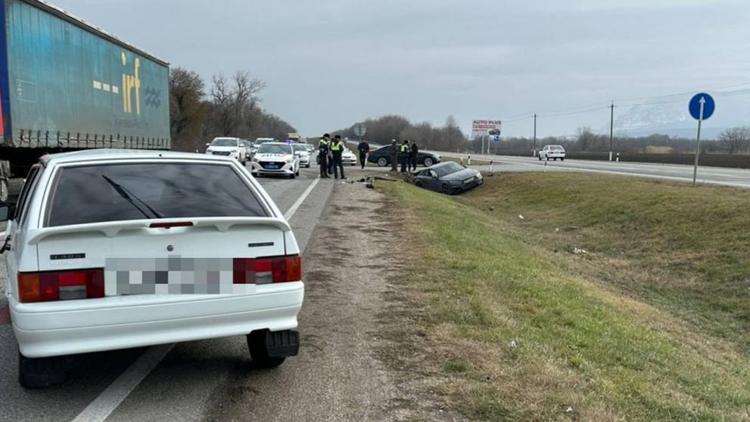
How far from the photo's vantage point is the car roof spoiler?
3.48m

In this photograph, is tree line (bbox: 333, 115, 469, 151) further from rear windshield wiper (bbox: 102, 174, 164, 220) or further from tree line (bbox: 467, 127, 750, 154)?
rear windshield wiper (bbox: 102, 174, 164, 220)

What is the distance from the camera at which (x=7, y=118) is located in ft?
38.6

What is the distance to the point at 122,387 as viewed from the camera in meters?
4.10

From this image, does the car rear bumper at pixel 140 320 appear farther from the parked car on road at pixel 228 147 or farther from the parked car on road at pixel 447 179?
the parked car on road at pixel 228 147

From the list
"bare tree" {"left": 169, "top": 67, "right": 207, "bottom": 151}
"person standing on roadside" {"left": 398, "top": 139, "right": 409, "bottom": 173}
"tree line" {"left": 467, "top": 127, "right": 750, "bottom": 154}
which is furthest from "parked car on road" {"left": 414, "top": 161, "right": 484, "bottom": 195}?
"bare tree" {"left": 169, "top": 67, "right": 207, "bottom": 151}

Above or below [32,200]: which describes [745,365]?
below

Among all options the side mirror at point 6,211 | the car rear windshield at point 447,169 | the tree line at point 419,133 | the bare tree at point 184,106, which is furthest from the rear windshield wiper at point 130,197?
the tree line at point 419,133

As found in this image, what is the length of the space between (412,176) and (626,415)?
24944mm

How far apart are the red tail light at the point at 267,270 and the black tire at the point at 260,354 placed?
0.54 meters

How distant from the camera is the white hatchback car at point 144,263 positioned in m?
3.50

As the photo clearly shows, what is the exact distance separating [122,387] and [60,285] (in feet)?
3.24

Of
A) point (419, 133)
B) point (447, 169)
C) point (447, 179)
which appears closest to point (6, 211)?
point (447, 179)

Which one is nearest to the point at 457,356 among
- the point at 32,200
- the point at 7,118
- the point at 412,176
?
the point at 32,200

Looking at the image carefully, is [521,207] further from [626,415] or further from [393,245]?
[626,415]
